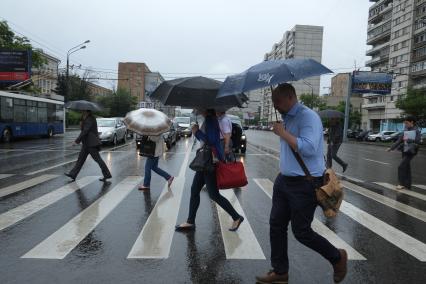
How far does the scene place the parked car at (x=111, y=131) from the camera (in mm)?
24656

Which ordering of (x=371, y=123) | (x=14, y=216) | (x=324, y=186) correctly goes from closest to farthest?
(x=324, y=186) < (x=14, y=216) < (x=371, y=123)

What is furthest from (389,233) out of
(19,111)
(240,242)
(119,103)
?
(119,103)

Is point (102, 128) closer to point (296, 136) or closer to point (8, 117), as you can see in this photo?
point (8, 117)

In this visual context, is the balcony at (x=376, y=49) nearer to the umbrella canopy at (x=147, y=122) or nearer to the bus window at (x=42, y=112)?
the bus window at (x=42, y=112)

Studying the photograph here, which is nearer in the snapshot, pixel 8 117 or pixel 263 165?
pixel 263 165

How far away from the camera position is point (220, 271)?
4.62 m

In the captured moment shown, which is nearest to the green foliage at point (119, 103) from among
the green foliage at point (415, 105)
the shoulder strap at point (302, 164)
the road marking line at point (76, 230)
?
the green foliage at point (415, 105)

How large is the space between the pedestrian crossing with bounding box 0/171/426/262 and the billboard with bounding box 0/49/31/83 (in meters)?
32.0

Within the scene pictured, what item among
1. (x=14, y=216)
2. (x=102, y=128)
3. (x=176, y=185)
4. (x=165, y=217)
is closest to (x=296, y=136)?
(x=165, y=217)

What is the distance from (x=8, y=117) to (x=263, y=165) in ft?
54.3

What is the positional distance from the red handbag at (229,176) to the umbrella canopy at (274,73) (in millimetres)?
1605

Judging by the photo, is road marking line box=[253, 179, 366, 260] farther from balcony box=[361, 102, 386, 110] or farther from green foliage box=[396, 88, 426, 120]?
balcony box=[361, 102, 386, 110]

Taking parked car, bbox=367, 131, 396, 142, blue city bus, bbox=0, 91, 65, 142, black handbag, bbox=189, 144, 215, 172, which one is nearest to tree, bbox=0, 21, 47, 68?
blue city bus, bbox=0, 91, 65, 142

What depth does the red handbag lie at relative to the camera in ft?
18.7
